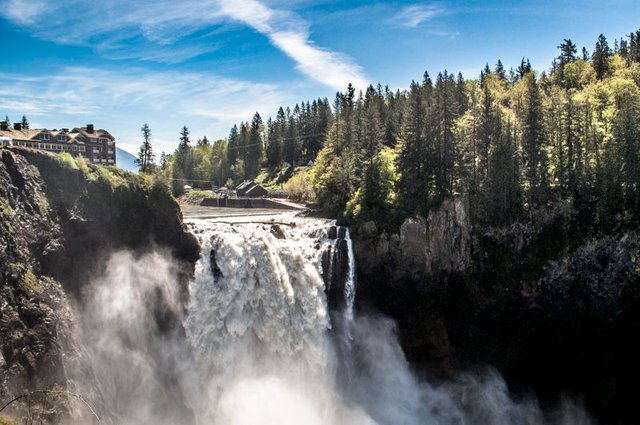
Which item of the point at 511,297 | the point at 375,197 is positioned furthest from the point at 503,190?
the point at 375,197

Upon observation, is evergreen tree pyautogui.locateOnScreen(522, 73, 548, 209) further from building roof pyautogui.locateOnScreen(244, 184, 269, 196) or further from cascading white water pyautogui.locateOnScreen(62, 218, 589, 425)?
building roof pyautogui.locateOnScreen(244, 184, 269, 196)

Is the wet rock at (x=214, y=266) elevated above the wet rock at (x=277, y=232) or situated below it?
below

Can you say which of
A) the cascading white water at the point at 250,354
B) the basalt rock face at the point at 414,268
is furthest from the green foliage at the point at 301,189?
the cascading white water at the point at 250,354

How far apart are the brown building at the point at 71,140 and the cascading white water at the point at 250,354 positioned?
2249 centimetres

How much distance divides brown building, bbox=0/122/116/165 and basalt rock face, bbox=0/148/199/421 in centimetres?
1923

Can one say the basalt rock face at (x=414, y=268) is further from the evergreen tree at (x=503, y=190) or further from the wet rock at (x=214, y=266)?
the wet rock at (x=214, y=266)

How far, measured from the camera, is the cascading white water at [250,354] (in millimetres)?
27594

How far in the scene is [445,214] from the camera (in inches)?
1555

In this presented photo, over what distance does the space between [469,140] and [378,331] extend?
69.4ft

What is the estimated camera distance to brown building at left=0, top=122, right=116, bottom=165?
50.2 meters

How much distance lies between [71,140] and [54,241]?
33937mm

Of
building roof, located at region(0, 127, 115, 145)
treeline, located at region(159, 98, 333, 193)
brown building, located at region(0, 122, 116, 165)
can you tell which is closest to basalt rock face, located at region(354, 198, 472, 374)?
brown building, located at region(0, 122, 116, 165)

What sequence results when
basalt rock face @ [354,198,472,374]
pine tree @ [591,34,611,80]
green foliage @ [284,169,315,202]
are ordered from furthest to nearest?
1. pine tree @ [591,34,611,80]
2. green foliage @ [284,169,315,202]
3. basalt rock face @ [354,198,472,374]

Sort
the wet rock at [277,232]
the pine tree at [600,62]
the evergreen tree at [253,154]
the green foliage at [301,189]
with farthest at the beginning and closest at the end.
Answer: the evergreen tree at [253,154], the pine tree at [600,62], the green foliage at [301,189], the wet rock at [277,232]
